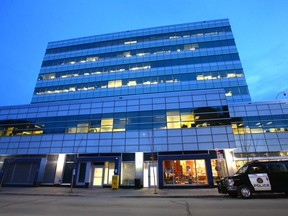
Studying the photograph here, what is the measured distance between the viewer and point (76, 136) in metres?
24.1

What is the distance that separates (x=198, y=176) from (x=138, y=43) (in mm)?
33879

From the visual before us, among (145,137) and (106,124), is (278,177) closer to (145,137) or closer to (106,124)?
(145,137)

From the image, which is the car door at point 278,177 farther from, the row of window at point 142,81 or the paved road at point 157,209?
the row of window at point 142,81

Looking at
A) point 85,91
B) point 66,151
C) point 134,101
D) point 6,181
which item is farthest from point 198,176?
point 85,91

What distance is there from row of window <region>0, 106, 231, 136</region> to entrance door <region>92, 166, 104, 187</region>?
4.73m

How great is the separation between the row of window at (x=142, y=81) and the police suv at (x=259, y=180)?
26.6 m

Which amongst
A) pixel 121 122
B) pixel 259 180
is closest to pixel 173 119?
pixel 121 122

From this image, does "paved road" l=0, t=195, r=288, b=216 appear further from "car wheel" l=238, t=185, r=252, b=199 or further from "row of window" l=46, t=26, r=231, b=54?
"row of window" l=46, t=26, r=231, b=54

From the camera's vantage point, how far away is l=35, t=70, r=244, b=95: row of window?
36688 millimetres

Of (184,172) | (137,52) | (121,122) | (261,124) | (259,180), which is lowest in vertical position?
(259,180)

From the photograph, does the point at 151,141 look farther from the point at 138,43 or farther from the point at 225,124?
the point at 138,43

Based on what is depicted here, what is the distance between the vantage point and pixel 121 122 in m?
24.1

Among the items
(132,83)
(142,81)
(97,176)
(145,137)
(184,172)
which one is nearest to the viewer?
(184,172)

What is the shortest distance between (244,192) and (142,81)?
29.8m
